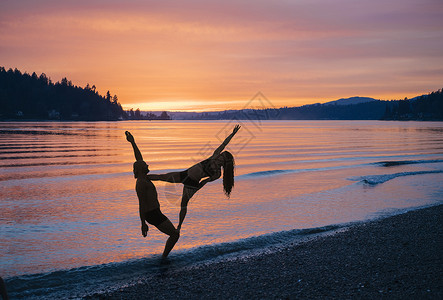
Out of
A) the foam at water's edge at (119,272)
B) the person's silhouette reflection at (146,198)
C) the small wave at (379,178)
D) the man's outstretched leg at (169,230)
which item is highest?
the person's silhouette reflection at (146,198)

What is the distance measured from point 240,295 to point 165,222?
255cm

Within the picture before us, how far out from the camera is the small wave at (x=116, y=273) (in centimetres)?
747

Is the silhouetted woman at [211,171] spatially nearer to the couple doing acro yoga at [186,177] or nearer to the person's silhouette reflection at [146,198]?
the couple doing acro yoga at [186,177]

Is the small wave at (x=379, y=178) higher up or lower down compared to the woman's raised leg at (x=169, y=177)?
lower down

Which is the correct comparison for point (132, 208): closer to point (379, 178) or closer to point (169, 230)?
point (169, 230)

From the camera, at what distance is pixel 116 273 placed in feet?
27.7

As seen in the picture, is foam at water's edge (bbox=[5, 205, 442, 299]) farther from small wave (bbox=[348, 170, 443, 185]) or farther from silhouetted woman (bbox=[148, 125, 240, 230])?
small wave (bbox=[348, 170, 443, 185])

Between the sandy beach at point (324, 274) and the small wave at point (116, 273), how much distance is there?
1.52 feet

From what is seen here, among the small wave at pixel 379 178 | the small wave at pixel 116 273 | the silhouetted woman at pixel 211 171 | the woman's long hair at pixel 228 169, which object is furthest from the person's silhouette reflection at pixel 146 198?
the small wave at pixel 379 178

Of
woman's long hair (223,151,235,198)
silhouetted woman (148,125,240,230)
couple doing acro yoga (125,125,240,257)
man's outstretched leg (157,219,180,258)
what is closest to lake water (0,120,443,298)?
man's outstretched leg (157,219,180,258)

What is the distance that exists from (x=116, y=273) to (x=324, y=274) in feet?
Answer: 15.1

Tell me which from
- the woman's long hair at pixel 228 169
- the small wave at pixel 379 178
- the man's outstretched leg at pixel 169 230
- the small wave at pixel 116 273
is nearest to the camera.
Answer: the small wave at pixel 116 273

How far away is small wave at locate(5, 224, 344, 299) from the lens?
7469mm

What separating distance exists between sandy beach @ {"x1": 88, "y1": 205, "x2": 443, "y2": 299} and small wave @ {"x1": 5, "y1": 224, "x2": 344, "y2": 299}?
0.46 meters
